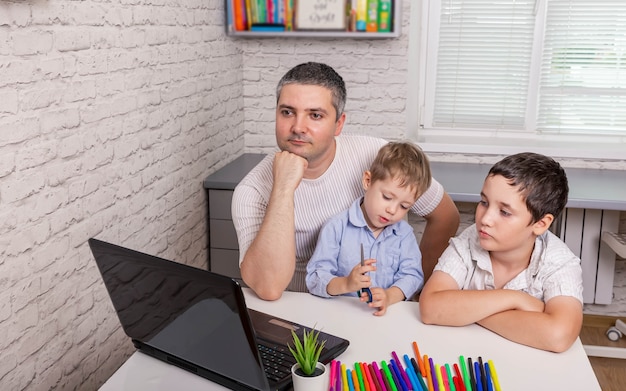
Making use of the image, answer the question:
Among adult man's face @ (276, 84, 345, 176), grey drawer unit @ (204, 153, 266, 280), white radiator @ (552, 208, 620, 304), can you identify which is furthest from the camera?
white radiator @ (552, 208, 620, 304)

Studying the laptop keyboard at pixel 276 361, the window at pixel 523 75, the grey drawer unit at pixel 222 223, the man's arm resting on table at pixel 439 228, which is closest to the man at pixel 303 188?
the man's arm resting on table at pixel 439 228

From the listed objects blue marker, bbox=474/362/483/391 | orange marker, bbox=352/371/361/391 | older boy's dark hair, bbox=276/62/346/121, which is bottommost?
orange marker, bbox=352/371/361/391

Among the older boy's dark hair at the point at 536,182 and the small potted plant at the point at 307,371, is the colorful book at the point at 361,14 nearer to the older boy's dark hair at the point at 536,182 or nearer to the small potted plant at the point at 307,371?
the older boy's dark hair at the point at 536,182

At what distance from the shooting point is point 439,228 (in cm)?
230

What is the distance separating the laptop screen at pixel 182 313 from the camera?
115cm

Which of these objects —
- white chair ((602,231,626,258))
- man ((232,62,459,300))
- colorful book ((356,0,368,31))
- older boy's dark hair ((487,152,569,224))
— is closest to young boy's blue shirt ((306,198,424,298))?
man ((232,62,459,300))

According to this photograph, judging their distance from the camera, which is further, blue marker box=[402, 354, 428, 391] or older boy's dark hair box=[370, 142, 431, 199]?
older boy's dark hair box=[370, 142, 431, 199]

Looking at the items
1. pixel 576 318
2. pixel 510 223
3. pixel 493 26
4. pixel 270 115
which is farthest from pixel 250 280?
pixel 493 26

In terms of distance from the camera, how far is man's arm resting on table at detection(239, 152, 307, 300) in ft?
5.72

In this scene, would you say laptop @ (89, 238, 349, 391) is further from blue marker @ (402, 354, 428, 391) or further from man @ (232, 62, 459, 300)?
man @ (232, 62, 459, 300)

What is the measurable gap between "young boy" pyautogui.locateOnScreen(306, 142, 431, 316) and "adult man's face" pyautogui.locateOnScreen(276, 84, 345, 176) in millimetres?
224

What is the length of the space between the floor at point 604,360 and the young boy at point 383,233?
1.49 meters

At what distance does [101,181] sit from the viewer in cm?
205

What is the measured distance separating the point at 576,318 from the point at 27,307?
134 centimetres
